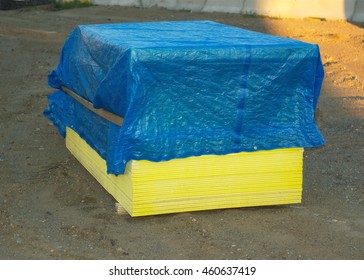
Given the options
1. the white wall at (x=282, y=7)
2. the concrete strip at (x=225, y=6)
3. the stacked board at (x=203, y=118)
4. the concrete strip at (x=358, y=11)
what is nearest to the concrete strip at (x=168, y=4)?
the white wall at (x=282, y=7)

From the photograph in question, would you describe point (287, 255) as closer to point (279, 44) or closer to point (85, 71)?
point (279, 44)

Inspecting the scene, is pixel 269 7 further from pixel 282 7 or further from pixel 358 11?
pixel 358 11

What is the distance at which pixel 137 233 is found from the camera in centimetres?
639

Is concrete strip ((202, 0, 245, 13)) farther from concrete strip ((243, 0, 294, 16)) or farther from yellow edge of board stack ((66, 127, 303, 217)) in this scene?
yellow edge of board stack ((66, 127, 303, 217))

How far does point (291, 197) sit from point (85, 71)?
7.16 feet

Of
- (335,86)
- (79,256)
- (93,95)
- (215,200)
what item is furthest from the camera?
(335,86)

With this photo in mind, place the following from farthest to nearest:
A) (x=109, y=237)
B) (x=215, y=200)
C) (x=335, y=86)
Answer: (x=335, y=86) < (x=215, y=200) < (x=109, y=237)

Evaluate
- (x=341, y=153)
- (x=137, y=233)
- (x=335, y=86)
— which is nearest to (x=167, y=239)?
(x=137, y=233)

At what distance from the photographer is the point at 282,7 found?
1652 cm

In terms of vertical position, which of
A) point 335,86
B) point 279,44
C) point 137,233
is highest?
point 279,44

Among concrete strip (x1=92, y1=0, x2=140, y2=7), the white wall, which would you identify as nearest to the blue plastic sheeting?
the white wall

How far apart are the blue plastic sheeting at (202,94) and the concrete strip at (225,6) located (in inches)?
407

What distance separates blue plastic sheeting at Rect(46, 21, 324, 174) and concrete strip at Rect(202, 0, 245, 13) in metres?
10.3

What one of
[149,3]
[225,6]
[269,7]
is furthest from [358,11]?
[149,3]
